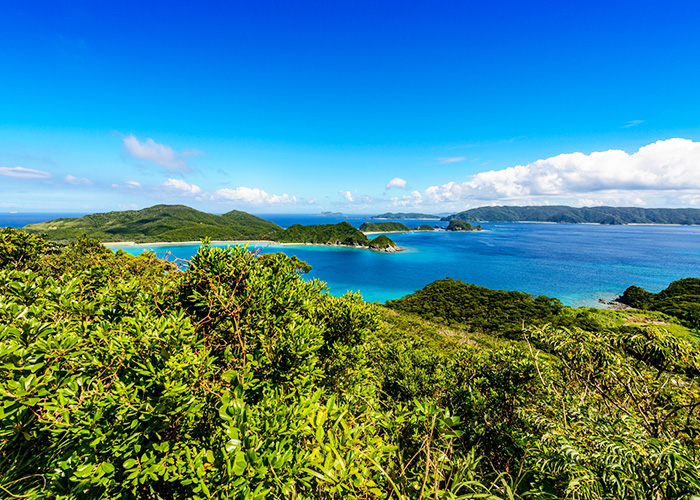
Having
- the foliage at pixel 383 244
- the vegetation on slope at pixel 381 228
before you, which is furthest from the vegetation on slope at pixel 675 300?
the vegetation on slope at pixel 381 228

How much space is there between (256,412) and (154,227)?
164807 mm

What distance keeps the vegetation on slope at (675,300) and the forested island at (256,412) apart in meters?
43.9

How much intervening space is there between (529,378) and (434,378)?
11.5ft

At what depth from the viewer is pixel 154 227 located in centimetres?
13175

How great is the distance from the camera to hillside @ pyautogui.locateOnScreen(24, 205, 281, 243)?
112000 millimetres

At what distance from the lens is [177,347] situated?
3092 millimetres

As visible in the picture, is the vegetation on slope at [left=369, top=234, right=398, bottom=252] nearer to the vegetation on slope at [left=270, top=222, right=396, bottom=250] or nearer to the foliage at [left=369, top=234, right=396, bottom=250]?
the foliage at [left=369, top=234, right=396, bottom=250]

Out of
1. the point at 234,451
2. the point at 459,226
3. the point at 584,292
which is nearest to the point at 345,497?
the point at 234,451

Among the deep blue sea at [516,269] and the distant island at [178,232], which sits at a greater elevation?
the distant island at [178,232]

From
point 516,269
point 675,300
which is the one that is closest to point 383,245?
point 516,269

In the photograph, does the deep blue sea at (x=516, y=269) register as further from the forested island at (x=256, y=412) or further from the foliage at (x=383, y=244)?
the forested island at (x=256, y=412)

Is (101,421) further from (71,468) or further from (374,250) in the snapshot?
(374,250)

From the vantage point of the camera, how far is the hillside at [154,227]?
112000 mm

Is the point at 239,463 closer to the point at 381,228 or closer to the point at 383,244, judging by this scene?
the point at 383,244
